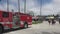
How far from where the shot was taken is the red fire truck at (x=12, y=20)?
21641mm

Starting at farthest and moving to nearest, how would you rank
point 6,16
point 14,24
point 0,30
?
point 14,24 → point 6,16 → point 0,30

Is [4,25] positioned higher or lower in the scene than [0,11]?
lower

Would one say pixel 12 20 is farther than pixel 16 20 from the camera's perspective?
No

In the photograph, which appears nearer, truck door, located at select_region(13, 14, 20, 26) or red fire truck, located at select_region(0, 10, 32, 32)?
red fire truck, located at select_region(0, 10, 32, 32)

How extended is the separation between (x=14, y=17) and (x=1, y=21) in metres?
3.77

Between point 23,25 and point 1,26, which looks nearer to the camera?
point 1,26

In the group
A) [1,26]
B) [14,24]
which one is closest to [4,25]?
[1,26]

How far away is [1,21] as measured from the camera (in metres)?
21.5

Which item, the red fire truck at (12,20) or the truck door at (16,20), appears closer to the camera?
the red fire truck at (12,20)

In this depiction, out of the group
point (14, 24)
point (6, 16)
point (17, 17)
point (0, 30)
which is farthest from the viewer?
point (17, 17)

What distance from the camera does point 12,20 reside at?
2373 centimetres

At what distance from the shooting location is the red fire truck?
2164cm

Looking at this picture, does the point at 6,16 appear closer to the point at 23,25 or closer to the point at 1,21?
the point at 1,21

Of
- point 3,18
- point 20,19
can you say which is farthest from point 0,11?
point 20,19
